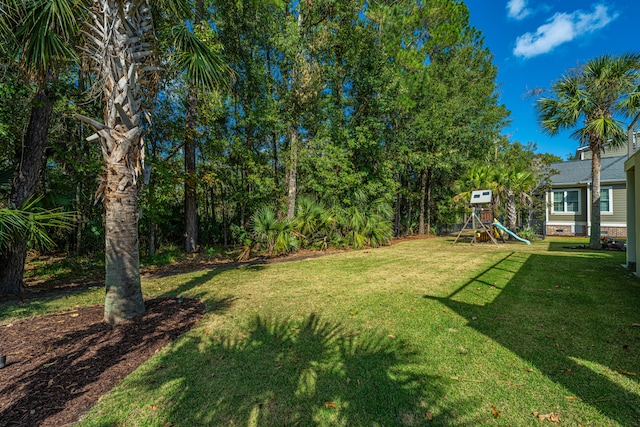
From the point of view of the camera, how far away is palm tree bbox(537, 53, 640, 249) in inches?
374

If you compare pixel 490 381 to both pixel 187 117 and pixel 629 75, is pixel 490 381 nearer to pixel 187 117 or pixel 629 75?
pixel 187 117

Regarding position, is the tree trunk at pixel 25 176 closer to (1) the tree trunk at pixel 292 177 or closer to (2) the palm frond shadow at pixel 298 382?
(2) the palm frond shadow at pixel 298 382

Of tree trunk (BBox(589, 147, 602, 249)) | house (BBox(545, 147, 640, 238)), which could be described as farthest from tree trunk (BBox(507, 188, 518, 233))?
house (BBox(545, 147, 640, 238))

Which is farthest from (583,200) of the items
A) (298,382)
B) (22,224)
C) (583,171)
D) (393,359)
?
(22,224)

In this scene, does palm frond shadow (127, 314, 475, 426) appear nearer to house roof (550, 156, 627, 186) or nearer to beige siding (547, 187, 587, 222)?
beige siding (547, 187, 587, 222)

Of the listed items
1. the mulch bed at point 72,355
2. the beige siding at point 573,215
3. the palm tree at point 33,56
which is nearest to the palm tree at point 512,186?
the beige siding at point 573,215

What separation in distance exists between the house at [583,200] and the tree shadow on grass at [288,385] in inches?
757

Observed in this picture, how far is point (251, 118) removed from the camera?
1100cm

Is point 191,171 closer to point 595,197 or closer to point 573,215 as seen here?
point 595,197

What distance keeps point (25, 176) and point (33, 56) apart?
2.34 m

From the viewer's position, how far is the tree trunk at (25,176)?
16.0 ft

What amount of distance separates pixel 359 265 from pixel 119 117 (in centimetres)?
605

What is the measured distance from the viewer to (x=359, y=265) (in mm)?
7613

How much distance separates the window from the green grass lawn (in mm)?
15104
